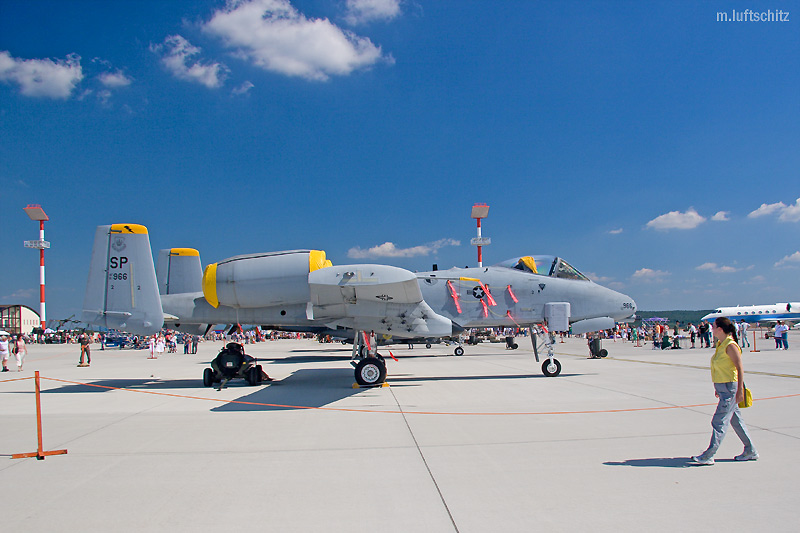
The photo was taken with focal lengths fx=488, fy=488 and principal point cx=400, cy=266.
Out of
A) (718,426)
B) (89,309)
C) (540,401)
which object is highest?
(89,309)

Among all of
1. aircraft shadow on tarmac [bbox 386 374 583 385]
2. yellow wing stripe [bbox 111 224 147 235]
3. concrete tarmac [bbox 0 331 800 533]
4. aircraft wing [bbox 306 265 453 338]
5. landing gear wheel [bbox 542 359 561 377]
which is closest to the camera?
concrete tarmac [bbox 0 331 800 533]

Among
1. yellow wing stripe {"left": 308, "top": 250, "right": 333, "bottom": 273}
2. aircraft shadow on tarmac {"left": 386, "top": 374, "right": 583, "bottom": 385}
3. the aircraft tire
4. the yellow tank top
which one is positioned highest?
yellow wing stripe {"left": 308, "top": 250, "right": 333, "bottom": 273}

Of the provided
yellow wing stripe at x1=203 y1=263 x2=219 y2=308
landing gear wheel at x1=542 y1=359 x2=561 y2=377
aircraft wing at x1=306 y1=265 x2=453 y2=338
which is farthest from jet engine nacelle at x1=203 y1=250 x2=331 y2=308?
landing gear wheel at x1=542 y1=359 x2=561 y2=377

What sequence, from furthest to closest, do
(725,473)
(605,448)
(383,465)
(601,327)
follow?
1. (601,327)
2. (605,448)
3. (383,465)
4. (725,473)

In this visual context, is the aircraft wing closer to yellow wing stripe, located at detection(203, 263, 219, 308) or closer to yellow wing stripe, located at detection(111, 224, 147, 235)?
yellow wing stripe, located at detection(203, 263, 219, 308)

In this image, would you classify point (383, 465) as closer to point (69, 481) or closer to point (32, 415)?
point (69, 481)

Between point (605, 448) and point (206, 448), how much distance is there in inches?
178

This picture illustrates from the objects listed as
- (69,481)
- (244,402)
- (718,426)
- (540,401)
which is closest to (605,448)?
(718,426)

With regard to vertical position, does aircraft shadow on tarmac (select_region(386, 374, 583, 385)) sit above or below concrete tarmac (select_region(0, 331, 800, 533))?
below

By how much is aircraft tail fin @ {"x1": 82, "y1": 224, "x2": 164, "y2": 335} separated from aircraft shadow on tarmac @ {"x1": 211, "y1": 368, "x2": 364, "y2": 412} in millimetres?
2928

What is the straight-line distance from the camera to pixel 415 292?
384 inches

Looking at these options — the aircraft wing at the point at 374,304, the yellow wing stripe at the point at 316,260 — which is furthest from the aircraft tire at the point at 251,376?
the yellow wing stripe at the point at 316,260

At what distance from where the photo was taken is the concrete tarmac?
356cm

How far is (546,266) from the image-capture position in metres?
13.0
